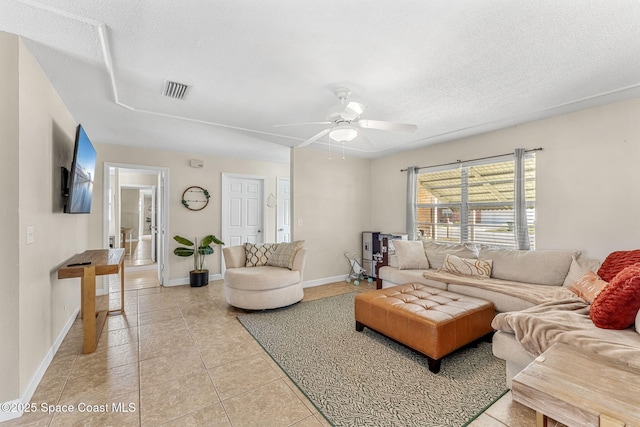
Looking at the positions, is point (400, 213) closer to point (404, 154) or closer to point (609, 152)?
point (404, 154)

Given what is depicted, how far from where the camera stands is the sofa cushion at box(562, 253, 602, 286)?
9.09 feet

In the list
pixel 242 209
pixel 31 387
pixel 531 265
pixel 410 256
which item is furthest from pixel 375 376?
pixel 242 209

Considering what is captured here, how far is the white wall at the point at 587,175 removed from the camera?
2756 millimetres

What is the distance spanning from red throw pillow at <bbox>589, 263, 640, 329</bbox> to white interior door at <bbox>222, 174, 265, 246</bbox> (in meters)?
5.08

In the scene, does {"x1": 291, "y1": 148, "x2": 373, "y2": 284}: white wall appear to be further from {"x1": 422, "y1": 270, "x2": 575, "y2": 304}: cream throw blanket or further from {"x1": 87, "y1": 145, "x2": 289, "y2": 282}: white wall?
{"x1": 422, "y1": 270, "x2": 575, "y2": 304}: cream throw blanket

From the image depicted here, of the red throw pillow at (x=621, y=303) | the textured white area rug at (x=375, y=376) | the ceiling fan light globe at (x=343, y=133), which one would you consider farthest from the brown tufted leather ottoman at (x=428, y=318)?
the ceiling fan light globe at (x=343, y=133)

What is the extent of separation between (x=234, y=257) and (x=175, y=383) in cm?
194

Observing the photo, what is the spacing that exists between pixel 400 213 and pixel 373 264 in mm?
1088

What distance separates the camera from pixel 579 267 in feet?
9.26

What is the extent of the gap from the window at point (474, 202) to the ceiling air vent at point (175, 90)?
3731 millimetres

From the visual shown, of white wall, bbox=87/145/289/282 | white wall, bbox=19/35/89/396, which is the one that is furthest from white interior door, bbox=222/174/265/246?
white wall, bbox=19/35/89/396

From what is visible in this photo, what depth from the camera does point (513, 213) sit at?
359cm

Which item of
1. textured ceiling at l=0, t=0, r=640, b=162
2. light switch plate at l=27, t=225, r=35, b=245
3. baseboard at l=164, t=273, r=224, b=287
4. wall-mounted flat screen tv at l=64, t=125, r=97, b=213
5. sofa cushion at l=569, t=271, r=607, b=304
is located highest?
textured ceiling at l=0, t=0, r=640, b=162

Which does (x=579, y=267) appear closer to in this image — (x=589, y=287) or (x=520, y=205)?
(x=589, y=287)
